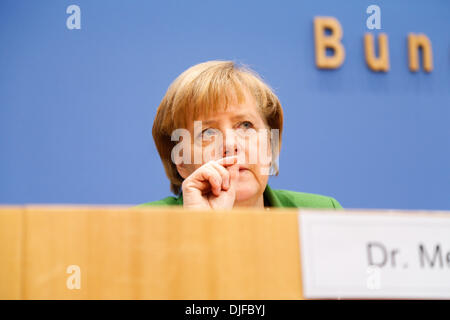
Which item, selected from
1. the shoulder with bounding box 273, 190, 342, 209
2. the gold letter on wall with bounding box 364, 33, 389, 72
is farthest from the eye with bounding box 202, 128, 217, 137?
the gold letter on wall with bounding box 364, 33, 389, 72

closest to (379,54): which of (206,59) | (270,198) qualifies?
(206,59)

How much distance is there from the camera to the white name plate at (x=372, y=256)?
0.35 m

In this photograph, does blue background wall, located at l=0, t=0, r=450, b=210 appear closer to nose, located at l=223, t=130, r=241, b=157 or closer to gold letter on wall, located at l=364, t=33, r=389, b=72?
gold letter on wall, located at l=364, t=33, r=389, b=72

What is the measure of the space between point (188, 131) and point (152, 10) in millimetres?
406

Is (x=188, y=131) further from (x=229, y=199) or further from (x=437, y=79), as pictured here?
(x=437, y=79)

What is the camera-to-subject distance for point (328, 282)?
35 centimetres

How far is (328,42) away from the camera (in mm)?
1276

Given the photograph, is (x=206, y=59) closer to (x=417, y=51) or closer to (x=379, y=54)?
(x=379, y=54)

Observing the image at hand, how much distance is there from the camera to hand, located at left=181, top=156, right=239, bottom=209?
0.71 meters

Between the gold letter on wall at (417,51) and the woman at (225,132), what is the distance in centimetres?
50

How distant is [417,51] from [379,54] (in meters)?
0.12

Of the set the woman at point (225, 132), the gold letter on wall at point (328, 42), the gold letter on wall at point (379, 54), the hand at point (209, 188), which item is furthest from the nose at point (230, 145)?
the gold letter on wall at point (379, 54)

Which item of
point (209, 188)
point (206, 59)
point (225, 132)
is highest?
point (206, 59)
